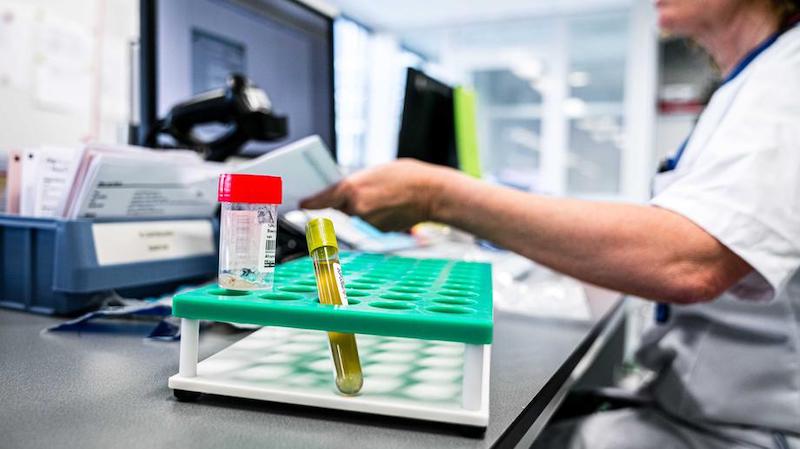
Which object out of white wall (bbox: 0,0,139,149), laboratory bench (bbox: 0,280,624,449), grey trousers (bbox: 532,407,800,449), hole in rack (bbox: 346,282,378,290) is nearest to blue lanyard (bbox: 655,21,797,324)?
grey trousers (bbox: 532,407,800,449)

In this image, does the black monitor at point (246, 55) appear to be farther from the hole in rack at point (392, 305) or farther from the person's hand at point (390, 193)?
the hole in rack at point (392, 305)

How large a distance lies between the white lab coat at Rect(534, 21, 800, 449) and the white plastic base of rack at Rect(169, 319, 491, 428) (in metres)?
0.35

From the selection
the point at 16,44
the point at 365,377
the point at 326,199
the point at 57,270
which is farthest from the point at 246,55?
the point at 16,44

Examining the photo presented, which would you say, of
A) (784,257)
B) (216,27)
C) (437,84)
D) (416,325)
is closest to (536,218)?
(784,257)

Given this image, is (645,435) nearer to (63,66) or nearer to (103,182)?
(103,182)

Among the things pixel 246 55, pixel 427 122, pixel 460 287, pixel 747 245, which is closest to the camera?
pixel 460 287

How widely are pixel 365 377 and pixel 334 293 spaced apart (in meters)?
0.08

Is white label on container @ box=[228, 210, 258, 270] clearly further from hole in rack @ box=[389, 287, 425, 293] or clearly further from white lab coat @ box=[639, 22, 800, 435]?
white lab coat @ box=[639, 22, 800, 435]

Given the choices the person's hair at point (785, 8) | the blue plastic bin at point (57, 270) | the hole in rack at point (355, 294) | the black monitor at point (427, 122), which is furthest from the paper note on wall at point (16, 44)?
the person's hair at point (785, 8)

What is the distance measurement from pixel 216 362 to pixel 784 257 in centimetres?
61

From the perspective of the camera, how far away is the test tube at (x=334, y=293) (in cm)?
42

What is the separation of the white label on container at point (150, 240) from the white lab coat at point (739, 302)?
56cm

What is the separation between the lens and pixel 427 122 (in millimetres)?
1615

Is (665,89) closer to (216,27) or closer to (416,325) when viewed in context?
(216,27)
